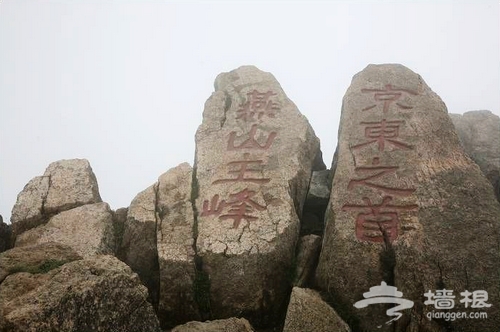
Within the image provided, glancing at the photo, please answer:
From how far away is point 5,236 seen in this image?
11805 millimetres

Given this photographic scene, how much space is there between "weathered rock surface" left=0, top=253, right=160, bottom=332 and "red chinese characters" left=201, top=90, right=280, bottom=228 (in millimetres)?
4273

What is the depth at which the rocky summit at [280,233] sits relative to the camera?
6926 mm

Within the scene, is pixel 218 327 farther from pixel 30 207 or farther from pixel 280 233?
pixel 30 207

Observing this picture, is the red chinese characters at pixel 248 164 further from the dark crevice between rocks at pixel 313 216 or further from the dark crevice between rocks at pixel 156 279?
the dark crevice between rocks at pixel 313 216

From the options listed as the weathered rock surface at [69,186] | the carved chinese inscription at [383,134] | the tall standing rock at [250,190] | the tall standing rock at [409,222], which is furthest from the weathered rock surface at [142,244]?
the carved chinese inscription at [383,134]

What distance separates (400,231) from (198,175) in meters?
5.87

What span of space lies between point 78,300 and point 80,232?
6109 mm

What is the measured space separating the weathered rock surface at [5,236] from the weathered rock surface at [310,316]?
27.4 feet

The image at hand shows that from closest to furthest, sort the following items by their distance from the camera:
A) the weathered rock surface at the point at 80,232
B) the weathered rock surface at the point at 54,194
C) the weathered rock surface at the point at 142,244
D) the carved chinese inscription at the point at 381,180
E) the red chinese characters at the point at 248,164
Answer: the carved chinese inscription at the point at 381,180 → the weathered rock surface at the point at 142,244 → the red chinese characters at the point at 248,164 → the weathered rock surface at the point at 80,232 → the weathered rock surface at the point at 54,194

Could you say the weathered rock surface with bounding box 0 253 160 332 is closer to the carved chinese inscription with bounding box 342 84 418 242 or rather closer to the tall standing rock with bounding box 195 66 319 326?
the tall standing rock with bounding box 195 66 319 326

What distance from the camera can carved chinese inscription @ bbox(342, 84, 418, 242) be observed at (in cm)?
959

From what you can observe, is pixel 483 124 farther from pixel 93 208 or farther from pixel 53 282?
pixel 53 282

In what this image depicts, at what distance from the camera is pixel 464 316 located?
8.33 m

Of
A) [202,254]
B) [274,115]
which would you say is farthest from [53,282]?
[274,115]
